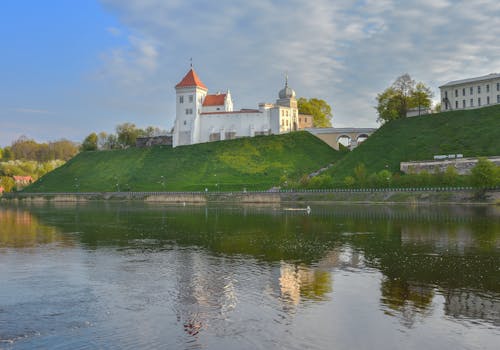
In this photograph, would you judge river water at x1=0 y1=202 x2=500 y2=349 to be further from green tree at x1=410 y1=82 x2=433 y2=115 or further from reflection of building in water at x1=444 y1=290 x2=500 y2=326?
green tree at x1=410 y1=82 x2=433 y2=115

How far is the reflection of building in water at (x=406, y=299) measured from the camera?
17.4 metres

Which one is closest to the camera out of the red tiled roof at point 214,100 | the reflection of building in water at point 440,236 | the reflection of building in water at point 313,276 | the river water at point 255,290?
the river water at point 255,290

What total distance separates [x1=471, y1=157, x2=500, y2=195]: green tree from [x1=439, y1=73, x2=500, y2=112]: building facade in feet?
125

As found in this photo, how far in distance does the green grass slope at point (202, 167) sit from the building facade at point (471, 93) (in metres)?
26.0

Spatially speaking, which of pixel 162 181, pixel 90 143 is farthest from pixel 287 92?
pixel 90 143

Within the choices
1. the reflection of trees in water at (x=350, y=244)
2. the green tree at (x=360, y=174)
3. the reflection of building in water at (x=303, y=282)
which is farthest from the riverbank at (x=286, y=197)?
the reflection of building in water at (x=303, y=282)

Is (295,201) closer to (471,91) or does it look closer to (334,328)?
(471,91)

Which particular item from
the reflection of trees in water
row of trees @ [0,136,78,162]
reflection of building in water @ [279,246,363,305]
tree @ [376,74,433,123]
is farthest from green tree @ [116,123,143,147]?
reflection of building in water @ [279,246,363,305]

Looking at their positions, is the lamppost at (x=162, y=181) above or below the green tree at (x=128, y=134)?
below

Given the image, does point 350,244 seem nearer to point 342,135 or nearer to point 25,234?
point 25,234

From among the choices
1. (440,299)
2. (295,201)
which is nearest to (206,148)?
(295,201)

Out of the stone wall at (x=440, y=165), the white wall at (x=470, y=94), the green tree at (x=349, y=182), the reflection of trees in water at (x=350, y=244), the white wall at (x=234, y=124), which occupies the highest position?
the white wall at (x=470, y=94)

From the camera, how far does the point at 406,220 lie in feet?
161

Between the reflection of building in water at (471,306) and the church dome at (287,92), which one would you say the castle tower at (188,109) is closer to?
the church dome at (287,92)
